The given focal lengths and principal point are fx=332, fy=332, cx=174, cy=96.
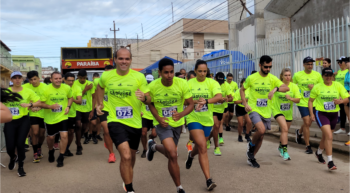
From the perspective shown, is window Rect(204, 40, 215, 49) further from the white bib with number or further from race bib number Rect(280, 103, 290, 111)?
the white bib with number

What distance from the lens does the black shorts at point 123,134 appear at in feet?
15.2

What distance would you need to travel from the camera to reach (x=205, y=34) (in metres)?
46.1

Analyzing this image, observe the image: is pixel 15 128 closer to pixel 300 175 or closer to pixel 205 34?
pixel 300 175

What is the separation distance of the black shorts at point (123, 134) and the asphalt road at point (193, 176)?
3.02ft

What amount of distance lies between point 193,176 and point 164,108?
1.68 m

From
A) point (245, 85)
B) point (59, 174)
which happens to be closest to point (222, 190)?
point (245, 85)

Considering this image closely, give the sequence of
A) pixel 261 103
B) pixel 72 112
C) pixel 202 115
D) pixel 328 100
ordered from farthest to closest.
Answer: pixel 72 112 < pixel 261 103 < pixel 328 100 < pixel 202 115

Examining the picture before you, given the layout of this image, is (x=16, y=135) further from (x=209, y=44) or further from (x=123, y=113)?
(x=209, y=44)

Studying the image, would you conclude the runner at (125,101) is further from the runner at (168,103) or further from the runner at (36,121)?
the runner at (36,121)

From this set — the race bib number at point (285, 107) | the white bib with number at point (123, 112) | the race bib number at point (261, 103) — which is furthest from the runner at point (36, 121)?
the race bib number at point (285, 107)

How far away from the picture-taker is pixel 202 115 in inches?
227

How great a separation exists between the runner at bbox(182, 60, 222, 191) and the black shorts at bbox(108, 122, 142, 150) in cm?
102

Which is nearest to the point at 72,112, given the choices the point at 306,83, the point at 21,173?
the point at 21,173

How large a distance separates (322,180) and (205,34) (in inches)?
1647
